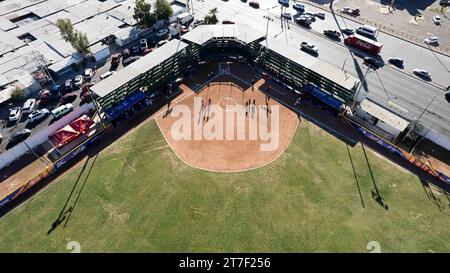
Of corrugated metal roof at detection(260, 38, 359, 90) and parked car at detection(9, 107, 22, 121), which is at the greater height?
corrugated metal roof at detection(260, 38, 359, 90)

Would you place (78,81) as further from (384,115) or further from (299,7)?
(299,7)

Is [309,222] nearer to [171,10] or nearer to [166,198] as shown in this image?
[166,198]

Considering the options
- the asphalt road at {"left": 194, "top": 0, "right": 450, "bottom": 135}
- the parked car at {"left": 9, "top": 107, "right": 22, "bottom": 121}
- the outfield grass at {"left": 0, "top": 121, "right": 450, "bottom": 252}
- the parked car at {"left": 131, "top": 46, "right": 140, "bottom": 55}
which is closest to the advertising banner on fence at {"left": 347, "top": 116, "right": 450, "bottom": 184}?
the outfield grass at {"left": 0, "top": 121, "right": 450, "bottom": 252}

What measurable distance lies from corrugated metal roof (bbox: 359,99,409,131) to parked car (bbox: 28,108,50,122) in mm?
72556

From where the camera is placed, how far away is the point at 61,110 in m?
66.8

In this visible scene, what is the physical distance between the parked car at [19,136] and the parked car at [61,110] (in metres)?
6.41

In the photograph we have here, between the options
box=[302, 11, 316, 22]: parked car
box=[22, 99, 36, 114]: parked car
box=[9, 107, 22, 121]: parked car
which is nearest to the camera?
box=[9, 107, 22, 121]: parked car

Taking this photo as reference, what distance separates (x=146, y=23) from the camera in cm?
8719

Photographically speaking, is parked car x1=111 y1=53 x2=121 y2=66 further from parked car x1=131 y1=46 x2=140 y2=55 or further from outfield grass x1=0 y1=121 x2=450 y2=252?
outfield grass x1=0 y1=121 x2=450 y2=252

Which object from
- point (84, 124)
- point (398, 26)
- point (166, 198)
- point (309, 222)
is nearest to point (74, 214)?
point (166, 198)

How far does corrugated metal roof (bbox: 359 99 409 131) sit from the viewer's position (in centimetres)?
6056

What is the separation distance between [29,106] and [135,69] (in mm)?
27323

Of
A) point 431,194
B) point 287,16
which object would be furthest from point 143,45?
point 431,194
